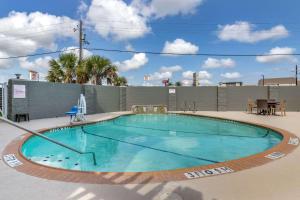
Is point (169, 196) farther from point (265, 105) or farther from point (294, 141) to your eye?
point (265, 105)

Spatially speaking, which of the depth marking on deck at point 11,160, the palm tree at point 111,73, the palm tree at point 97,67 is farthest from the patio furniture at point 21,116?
the palm tree at point 111,73

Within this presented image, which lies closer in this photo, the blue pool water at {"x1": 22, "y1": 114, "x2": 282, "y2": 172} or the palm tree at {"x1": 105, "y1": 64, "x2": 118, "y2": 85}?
the blue pool water at {"x1": 22, "y1": 114, "x2": 282, "y2": 172}

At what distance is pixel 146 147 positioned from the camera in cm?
674

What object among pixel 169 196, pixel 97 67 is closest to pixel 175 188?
pixel 169 196

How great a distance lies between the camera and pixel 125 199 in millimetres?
2584

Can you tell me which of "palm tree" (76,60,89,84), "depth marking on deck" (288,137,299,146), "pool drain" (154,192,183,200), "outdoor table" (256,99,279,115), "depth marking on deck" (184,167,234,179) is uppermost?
"palm tree" (76,60,89,84)

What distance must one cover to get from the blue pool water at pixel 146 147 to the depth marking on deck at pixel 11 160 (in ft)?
2.32

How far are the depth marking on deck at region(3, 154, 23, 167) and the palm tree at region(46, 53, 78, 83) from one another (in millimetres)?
13101

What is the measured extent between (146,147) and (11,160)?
355cm

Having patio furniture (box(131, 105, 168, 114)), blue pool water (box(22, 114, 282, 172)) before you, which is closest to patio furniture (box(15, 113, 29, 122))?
blue pool water (box(22, 114, 282, 172))

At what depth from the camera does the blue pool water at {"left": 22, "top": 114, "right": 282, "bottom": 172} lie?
514 cm

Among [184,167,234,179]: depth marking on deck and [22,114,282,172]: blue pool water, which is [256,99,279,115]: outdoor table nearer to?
[22,114,282,172]: blue pool water

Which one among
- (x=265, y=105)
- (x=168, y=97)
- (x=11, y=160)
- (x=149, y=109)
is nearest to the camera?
(x=11, y=160)

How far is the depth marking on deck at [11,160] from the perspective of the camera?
402 centimetres
